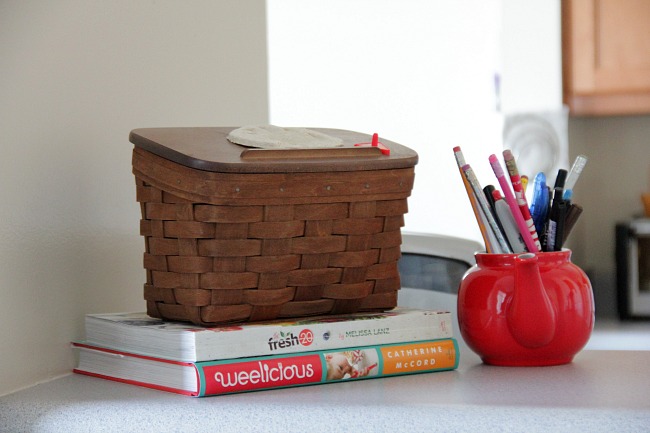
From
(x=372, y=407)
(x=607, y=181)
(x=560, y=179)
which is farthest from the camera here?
(x=607, y=181)

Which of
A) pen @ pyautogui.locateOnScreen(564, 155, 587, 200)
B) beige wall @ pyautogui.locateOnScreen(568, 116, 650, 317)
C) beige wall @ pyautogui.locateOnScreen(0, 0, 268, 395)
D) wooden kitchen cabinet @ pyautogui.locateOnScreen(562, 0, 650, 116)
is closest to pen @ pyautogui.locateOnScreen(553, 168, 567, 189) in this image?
pen @ pyautogui.locateOnScreen(564, 155, 587, 200)

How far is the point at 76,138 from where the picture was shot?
86 cm

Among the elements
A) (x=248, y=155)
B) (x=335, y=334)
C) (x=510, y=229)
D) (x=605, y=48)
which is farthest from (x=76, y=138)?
(x=605, y=48)

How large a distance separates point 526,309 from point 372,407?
0.21m

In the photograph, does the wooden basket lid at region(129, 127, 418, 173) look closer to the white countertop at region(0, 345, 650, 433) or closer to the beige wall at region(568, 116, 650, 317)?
the white countertop at region(0, 345, 650, 433)

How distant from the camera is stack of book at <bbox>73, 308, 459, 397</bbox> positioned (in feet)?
2.30

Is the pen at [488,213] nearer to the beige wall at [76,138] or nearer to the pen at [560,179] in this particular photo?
the pen at [560,179]

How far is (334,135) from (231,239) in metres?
0.23

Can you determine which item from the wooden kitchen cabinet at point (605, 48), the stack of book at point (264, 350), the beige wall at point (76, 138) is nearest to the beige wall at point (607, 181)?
the wooden kitchen cabinet at point (605, 48)

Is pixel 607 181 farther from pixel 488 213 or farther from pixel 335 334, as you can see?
pixel 335 334

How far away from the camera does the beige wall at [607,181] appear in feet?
11.4

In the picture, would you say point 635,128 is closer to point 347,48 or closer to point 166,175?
point 347,48

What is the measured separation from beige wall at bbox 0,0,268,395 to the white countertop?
0.08 metres

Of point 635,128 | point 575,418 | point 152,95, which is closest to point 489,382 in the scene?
point 575,418
